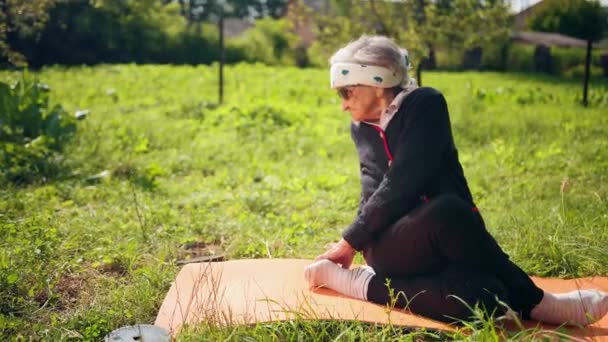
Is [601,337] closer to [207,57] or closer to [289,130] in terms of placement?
[289,130]

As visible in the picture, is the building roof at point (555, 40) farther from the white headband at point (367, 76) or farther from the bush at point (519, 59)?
the white headband at point (367, 76)

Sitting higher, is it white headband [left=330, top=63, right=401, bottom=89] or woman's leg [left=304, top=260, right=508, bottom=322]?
white headband [left=330, top=63, right=401, bottom=89]

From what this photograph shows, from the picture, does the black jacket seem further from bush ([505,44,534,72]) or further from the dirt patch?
bush ([505,44,534,72])

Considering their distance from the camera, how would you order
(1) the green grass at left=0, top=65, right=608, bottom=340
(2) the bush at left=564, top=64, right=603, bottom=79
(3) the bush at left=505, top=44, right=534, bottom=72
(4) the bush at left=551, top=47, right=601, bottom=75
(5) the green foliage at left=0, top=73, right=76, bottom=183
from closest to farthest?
(1) the green grass at left=0, top=65, right=608, bottom=340
(5) the green foliage at left=0, top=73, right=76, bottom=183
(2) the bush at left=564, top=64, right=603, bottom=79
(4) the bush at left=551, top=47, right=601, bottom=75
(3) the bush at left=505, top=44, right=534, bottom=72

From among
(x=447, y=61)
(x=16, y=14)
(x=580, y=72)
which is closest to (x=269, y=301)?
(x=16, y=14)

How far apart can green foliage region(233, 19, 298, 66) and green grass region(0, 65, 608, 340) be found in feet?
54.3

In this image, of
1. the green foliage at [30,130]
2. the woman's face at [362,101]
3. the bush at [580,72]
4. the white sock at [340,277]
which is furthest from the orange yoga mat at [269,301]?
the bush at [580,72]

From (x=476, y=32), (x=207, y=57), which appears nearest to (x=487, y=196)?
(x=476, y=32)

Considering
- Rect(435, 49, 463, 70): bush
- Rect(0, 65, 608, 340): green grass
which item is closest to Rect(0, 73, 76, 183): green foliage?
Rect(0, 65, 608, 340): green grass

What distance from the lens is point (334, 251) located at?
2.70 meters

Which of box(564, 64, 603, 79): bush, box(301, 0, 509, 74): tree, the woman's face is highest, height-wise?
box(301, 0, 509, 74): tree

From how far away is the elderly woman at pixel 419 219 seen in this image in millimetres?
2293

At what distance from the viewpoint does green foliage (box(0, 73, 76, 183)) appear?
5141mm

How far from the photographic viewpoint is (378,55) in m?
2.41
